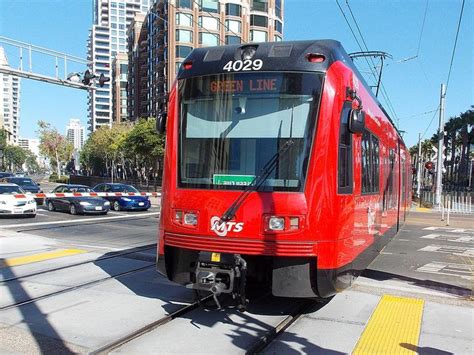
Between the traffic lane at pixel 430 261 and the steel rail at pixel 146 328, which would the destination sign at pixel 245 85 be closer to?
the steel rail at pixel 146 328

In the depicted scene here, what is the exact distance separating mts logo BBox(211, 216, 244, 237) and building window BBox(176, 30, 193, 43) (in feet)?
244

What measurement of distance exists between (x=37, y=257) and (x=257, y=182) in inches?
264

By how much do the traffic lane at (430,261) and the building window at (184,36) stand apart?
65490 millimetres

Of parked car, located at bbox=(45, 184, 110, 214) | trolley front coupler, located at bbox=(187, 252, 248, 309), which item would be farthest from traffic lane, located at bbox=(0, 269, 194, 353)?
parked car, located at bbox=(45, 184, 110, 214)

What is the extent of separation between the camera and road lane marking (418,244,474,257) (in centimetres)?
1231

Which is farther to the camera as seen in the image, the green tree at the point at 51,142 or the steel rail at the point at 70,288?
the green tree at the point at 51,142

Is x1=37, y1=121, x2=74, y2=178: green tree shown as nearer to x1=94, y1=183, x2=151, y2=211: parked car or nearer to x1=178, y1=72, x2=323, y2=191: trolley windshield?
x1=94, y1=183, x2=151, y2=211: parked car

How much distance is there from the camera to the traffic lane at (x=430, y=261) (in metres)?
8.56

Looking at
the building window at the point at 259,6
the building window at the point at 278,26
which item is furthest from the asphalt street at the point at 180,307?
the building window at the point at 278,26

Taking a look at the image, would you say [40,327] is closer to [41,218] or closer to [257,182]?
[257,182]

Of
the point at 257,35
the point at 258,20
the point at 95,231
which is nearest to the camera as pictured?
the point at 95,231

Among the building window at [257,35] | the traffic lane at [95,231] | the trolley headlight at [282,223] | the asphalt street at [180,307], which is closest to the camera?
the asphalt street at [180,307]

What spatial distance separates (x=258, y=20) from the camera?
78.9 metres

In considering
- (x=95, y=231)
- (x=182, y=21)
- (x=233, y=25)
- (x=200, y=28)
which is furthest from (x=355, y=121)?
(x=182, y=21)
